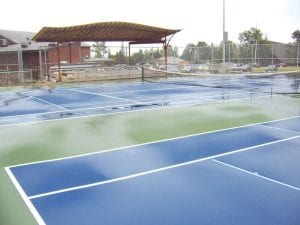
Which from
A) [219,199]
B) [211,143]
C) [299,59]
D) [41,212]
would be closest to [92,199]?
[41,212]

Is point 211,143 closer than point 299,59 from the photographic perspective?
Yes

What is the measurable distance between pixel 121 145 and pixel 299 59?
82.9ft

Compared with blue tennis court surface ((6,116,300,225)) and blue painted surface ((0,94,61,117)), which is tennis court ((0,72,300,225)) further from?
blue painted surface ((0,94,61,117))

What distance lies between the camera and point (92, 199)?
5082 mm

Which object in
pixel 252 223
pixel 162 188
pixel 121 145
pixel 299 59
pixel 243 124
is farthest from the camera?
pixel 299 59

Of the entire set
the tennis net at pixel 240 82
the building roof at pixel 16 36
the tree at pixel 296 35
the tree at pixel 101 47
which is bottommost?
the tennis net at pixel 240 82

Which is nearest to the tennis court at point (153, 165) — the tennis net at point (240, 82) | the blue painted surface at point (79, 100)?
the blue painted surface at point (79, 100)

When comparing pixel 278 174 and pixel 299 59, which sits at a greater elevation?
pixel 299 59

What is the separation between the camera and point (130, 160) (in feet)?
22.3

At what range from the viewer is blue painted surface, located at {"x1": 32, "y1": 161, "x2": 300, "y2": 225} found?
4.49 meters

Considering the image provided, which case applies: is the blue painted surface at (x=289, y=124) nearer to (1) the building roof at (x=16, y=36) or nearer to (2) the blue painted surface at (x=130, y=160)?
(2) the blue painted surface at (x=130, y=160)

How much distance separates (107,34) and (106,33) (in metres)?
0.30

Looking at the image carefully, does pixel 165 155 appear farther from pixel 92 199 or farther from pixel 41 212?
pixel 41 212

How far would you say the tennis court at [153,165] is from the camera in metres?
4.71
